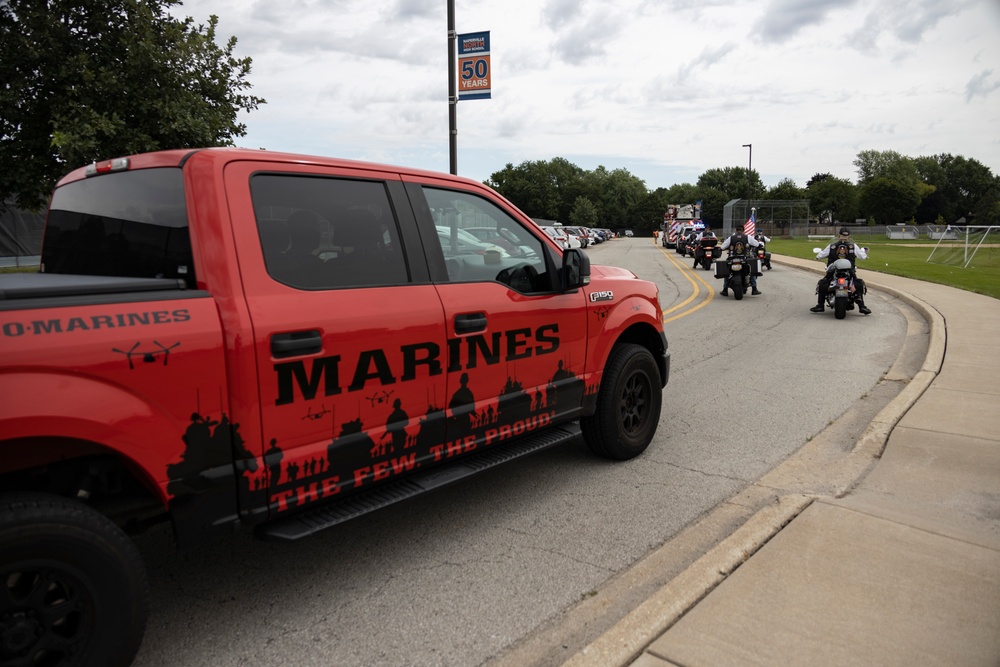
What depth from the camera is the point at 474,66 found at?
11.7m

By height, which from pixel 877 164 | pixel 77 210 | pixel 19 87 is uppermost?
pixel 877 164

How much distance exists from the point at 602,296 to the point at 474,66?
26.9ft

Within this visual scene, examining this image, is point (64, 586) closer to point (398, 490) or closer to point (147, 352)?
point (147, 352)

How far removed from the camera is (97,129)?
29.6ft

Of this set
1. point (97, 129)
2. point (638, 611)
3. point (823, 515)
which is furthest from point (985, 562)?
point (97, 129)

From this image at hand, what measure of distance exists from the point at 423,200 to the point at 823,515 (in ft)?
9.21

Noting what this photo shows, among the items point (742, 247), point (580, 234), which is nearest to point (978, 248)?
point (742, 247)

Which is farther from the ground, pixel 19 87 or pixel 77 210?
pixel 19 87

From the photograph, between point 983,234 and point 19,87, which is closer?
point 19,87

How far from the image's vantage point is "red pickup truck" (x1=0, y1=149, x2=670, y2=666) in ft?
7.55

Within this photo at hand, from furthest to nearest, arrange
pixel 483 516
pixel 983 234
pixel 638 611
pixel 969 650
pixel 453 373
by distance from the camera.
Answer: pixel 983 234 < pixel 483 516 < pixel 453 373 < pixel 638 611 < pixel 969 650

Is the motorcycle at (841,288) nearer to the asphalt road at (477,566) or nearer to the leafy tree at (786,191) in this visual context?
the asphalt road at (477,566)

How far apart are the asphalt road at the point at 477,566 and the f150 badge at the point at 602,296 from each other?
1212 mm

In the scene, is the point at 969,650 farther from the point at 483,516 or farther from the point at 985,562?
the point at 483,516
